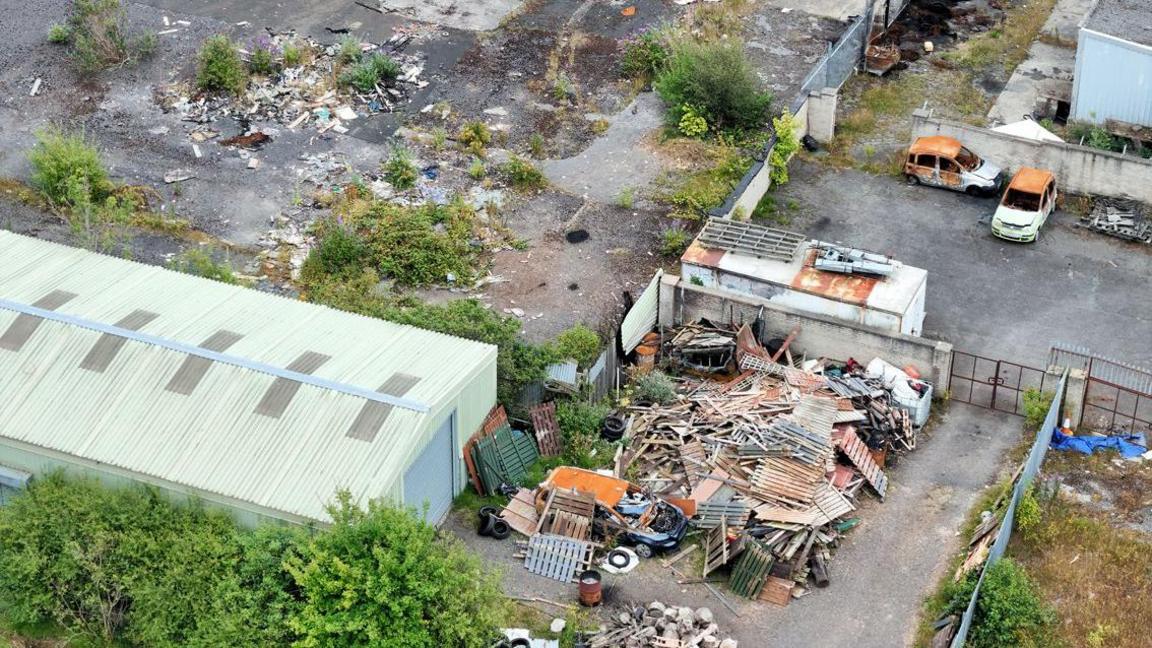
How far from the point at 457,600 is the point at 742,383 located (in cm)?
999

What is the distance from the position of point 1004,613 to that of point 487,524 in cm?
988

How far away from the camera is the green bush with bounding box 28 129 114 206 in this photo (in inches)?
1478

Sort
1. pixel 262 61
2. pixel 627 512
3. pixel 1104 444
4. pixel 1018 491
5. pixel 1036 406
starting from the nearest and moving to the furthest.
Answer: pixel 1018 491 → pixel 627 512 → pixel 1104 444 → pixel 1036 406 → pixel 262 61

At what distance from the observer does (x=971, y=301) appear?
117 ft

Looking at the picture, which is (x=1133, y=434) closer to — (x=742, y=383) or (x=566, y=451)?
(x=742, y=383)

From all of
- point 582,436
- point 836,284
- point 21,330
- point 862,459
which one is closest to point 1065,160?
point 836,284

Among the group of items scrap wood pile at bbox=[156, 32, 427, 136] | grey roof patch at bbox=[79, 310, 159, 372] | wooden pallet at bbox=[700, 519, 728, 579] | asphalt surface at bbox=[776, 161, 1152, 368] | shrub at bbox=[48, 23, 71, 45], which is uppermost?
grey roof patch at bbox=[79, 310, 159, 372]

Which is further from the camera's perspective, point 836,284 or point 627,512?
point 836,284

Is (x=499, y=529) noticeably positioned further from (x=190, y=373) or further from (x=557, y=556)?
(x=190, y=373)

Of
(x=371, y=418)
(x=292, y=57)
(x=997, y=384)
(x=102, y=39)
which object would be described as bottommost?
(x=997, y=384)

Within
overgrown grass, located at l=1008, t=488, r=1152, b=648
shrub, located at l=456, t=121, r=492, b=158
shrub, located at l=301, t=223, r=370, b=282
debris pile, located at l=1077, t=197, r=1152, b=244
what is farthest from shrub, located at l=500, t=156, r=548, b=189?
overgrown grass, located at l=1008, t=488, r=1152, b=648

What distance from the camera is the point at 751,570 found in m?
26.9

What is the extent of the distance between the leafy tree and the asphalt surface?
1515cm

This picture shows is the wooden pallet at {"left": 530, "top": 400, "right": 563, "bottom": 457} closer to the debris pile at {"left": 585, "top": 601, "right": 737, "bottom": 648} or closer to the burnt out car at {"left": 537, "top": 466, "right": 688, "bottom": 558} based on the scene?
the burnt out car at {"left": 537, "top": 466, "right": 688, "bottom": 558}
